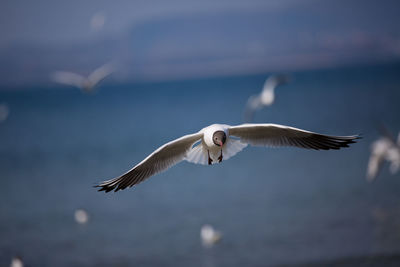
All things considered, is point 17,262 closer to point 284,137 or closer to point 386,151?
point 284,137

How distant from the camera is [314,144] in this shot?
26.1ft

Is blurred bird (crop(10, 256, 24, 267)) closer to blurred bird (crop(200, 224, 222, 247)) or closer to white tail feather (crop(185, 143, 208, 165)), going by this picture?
blurred bird (crop(200, 224, 222, 247))

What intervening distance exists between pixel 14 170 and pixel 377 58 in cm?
13254

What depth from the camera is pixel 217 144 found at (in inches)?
299

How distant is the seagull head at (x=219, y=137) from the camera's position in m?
7.54

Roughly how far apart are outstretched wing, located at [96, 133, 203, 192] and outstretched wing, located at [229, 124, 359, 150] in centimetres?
69

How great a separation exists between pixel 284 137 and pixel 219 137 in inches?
Result: 46.6

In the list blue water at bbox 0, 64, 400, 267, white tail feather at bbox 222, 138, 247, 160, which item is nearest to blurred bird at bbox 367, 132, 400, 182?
blue water at bbox 0, 64, 400, 267

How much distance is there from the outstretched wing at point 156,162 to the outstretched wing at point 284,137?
694mm

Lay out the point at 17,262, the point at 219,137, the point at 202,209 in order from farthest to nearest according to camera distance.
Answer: the point at 202,209, the point at 17,262, the point at 219,137

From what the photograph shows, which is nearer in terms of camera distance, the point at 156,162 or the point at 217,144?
the point at 217,144

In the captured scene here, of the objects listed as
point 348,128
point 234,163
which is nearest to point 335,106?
point 348,128

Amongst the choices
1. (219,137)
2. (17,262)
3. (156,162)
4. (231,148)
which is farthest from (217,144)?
(17,262)

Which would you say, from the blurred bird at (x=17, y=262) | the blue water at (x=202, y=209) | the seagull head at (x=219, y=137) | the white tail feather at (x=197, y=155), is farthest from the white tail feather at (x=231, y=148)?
the blurred bird at (x=17, y=262)
